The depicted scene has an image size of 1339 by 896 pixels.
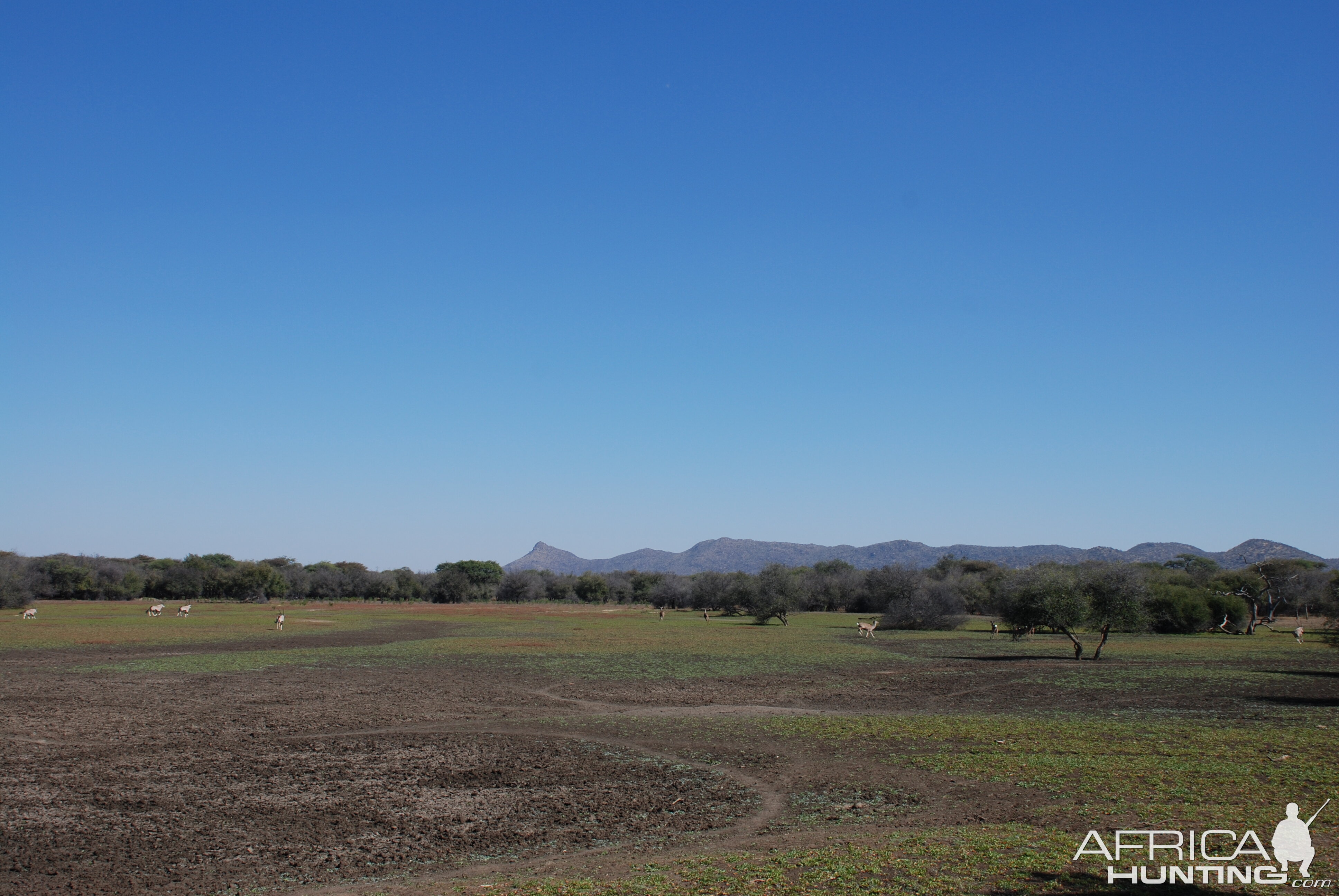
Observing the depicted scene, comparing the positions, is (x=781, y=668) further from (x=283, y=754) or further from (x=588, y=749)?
(x=283, y=754)

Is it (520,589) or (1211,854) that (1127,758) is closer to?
(1211,854)

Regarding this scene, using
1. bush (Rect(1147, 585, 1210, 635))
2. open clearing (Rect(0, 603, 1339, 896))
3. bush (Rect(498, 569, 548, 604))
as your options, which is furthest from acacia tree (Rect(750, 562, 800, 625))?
bush (Rect(498, 569, 548, 604))

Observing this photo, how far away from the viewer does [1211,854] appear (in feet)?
28.3

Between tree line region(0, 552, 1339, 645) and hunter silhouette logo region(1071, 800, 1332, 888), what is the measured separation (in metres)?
29.0

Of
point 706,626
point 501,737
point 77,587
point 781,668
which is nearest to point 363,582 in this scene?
point 77,587

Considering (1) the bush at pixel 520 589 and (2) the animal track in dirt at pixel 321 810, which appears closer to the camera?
(2) the animal track in dirt at pixel 321 810

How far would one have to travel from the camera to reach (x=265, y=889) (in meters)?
8.41

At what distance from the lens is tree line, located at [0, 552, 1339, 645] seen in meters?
38.3

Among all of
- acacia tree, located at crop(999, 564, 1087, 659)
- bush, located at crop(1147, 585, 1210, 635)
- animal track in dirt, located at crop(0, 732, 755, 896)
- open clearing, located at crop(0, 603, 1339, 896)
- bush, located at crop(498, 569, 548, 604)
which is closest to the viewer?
open clearing, located at crop(0, 603, 1339, 896)

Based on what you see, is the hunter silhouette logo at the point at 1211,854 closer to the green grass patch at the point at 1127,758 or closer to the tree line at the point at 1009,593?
the green grass patch at the point at 1127,758

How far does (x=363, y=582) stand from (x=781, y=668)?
124 meters

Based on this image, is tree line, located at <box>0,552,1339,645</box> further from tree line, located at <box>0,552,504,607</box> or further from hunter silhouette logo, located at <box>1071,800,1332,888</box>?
hunter silhouette logo, located at <box>1071,800,1332,888</box>

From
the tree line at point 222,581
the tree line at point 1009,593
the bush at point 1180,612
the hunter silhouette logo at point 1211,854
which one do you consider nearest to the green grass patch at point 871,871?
the hunter silhouette logo at point 1211,854

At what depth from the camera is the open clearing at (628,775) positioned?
8.76 meters
